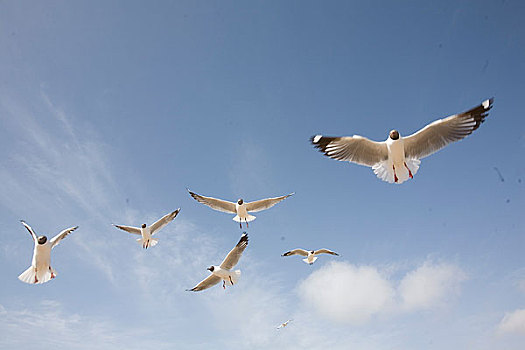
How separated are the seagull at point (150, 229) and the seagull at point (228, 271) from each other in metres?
3.26

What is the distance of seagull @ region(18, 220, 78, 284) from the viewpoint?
13.0 metres

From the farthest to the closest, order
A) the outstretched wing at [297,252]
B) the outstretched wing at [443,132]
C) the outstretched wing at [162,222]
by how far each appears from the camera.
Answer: the outstretched wing at [297,252]
the outstretched wing at [162,222]
the outstretched wing at [443,132]

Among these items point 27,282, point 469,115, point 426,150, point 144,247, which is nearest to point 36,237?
point 27,282

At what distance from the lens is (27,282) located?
41.9 feet

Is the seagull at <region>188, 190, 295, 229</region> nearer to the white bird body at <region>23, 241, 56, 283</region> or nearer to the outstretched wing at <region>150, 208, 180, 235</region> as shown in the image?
the outstretched wing at <region>150, 208, 180, 235</region>

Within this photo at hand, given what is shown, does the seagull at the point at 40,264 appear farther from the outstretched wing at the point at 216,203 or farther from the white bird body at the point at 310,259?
the white bird body at the point at 310,259

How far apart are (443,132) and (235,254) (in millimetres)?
8108

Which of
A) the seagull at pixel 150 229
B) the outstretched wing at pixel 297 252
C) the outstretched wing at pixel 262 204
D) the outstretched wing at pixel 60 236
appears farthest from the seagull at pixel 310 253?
the outstretched wing at pixel 60 236

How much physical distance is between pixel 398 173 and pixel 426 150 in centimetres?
87

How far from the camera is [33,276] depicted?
42.8 feet

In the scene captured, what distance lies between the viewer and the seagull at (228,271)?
1500 centimetres

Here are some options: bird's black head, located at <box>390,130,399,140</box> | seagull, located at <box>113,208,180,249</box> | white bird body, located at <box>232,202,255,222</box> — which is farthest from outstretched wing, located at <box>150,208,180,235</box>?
bird's black head, located at <box>390,130,399,140</box>

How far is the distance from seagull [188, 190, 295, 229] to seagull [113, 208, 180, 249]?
162cm

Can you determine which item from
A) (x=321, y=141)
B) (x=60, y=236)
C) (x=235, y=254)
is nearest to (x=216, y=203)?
(x=235, y=254)
